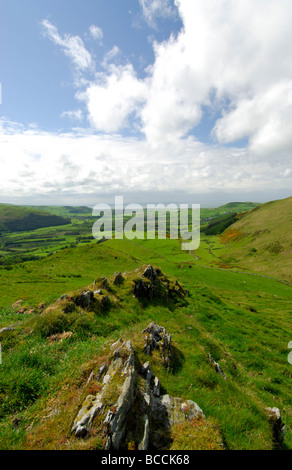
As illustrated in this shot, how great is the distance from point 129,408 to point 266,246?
175689mm

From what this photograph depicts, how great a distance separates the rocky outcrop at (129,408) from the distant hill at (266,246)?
408 ft

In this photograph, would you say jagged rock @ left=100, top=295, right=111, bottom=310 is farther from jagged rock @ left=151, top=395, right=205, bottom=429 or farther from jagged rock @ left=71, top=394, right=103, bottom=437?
jagged rock @ left=71, top=394, right=103, bottom=437

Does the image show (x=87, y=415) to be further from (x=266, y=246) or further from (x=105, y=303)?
(x=266, y=246)

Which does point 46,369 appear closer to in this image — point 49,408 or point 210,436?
point 49,408

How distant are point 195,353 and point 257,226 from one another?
211 m

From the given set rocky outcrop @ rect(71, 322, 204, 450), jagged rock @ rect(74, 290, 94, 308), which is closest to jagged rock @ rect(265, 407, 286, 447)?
rocky outcrop @ rect(71, 322, 204, 450)

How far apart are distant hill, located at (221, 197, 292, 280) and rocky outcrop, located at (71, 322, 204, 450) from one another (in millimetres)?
124352

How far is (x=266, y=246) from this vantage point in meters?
152

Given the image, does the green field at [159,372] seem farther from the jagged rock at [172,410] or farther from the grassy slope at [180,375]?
the jagged rock at [172,410]

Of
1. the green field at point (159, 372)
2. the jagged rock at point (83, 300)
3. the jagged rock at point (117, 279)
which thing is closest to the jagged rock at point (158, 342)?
the green field at point (159, 372)

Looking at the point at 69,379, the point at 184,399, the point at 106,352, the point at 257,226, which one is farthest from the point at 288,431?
the point at 257,226

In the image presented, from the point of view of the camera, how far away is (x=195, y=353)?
1286 centimetres

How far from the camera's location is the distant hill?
123 meters

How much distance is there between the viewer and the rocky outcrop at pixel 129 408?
6074mm
